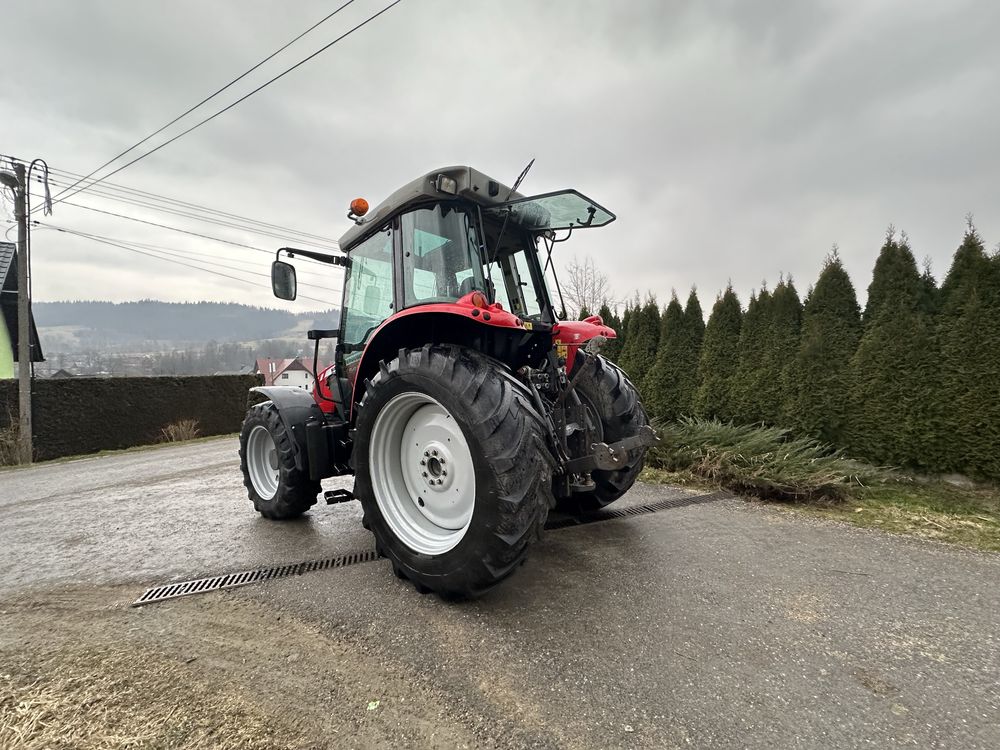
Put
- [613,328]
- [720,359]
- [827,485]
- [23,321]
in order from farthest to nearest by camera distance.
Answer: [23,321] → [613,328] → [720,359] → [827,485]

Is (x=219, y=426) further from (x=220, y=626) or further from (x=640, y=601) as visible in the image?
(x=640, y=601)

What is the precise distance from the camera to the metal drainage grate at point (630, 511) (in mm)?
3316

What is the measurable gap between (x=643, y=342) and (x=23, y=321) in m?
13.6

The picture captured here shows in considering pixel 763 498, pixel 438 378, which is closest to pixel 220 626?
pixel 438 378

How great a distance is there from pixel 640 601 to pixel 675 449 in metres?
2.97

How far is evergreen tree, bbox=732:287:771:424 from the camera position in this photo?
550 cm

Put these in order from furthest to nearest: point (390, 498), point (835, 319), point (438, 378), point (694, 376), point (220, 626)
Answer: point (694, 376), point (835, 319), point (390, 498), point (438, 378), point (220, 626)

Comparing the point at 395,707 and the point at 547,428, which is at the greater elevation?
the point at 547,428

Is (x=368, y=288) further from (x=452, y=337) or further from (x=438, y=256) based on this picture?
(x=452, y=337)

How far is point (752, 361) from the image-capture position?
5656mm

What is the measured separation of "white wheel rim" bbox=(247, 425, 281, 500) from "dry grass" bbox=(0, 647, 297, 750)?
6.64ft

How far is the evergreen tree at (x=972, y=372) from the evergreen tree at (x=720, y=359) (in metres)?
1.96

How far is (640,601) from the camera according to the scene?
2143mm

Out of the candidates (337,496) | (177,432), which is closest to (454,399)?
(337,496)
